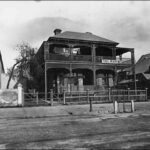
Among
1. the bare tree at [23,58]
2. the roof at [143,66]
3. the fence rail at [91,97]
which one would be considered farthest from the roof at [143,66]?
the bare tree at [23,58]

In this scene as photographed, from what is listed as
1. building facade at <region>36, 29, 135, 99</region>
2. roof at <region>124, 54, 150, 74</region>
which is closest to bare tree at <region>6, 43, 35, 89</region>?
building facade at <region>36, 29, 135, 99</region>

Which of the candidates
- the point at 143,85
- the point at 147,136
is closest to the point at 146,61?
the point at 143,85

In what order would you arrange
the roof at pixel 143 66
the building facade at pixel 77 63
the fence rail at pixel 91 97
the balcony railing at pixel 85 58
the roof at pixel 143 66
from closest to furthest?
1. the fence rail at pixel 91 97
2. the balcony railing at pixel 85 58
3. the building facade at pixel 77 63
4. the roof at pixel 143 66
5. the roof at pixel 143 66

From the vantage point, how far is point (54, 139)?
22.1 ft

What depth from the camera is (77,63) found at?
23.8 m

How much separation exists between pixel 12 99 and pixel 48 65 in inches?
283

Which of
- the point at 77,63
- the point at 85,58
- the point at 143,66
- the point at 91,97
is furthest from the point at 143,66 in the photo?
the point at 91,97

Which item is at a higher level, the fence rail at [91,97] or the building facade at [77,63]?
the building facade at [77,63]

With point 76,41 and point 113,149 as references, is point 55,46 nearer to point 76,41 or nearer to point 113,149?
point 76,41

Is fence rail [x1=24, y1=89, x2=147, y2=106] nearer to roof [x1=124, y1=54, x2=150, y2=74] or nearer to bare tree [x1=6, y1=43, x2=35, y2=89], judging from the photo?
bare tree [x1=6, y1=43, x2=35, y2=89]

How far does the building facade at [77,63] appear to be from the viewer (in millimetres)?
23219

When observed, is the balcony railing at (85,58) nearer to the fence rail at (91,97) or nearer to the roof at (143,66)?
the fence rail at (91,97)

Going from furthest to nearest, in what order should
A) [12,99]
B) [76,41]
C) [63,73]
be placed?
1. [63,73]
2. [76,41]
3. [12,99]

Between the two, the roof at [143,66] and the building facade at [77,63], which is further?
the roof at [143,66]
